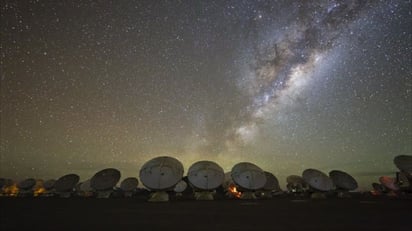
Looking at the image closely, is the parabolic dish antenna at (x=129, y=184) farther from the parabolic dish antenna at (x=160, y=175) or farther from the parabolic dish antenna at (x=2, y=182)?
the parabolic dish antenna at (x=2, y=182)

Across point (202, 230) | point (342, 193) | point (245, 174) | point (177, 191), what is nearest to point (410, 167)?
point (342, 193)

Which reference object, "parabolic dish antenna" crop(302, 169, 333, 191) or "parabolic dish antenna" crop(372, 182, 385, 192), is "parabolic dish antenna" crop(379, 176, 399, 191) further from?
"parabolic dish antenna" crop(302, 169, 333, 191)

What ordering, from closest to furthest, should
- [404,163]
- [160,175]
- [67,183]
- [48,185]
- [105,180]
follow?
[160,175] < [404,163] < [105,180] < [67,183] < [48,185]

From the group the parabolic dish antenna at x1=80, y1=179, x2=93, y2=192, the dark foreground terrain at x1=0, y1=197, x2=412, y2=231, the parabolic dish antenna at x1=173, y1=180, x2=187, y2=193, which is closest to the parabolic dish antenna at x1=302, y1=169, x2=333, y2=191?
the parabolic dish antenna at x1=173, y1=180, x2=187, y2=193

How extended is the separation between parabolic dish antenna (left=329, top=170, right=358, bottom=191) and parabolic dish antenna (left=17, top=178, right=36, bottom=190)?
7548cm

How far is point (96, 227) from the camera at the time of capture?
16141 millimetres

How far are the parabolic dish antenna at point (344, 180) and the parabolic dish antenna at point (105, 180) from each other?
38.4 metres

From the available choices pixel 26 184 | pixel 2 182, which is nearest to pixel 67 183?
pixel 26 184

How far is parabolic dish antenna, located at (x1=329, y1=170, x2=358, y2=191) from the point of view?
62625 millimetres

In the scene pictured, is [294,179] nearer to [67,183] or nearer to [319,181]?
[319,181]

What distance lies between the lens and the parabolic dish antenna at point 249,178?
5056cm

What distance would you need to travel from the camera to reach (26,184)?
93438mm

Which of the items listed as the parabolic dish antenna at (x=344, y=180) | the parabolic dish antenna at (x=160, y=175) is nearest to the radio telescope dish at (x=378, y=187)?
the parabolic dish antenna at (x=344, y=180)

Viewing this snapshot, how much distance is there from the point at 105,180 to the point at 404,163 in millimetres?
47902
